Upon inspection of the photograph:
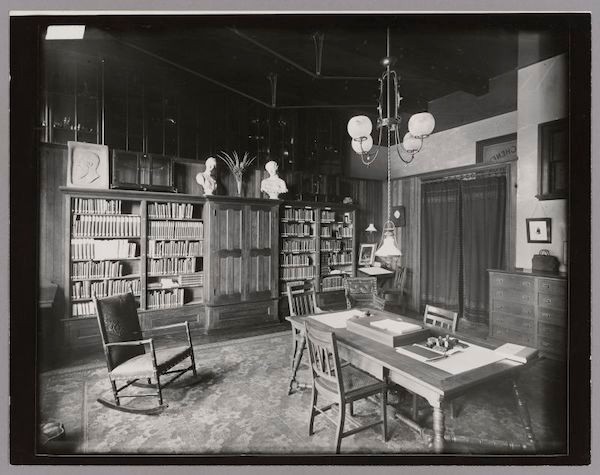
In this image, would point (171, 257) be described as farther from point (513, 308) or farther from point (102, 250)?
point (513, 308)

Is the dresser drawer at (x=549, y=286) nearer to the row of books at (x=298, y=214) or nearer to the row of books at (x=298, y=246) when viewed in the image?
the row of books at (x=298, y=246)

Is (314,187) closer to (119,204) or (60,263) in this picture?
(119,204)

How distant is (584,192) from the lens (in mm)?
2215

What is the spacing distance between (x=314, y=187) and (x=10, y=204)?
185 inches

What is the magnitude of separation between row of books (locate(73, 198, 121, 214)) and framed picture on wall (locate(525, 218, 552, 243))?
536 cm

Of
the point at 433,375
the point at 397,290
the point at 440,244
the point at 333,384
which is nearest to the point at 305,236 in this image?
the point at 397,290

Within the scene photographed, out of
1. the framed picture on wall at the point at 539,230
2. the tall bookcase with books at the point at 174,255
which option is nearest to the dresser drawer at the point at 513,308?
the framed picture on wall at the point at 539,230

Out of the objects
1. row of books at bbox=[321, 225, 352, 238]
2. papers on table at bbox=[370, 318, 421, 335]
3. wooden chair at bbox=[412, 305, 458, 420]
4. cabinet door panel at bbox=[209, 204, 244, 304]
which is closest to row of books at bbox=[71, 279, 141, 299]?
cabinet door panel at bbox=[209, 204, 244, 304]

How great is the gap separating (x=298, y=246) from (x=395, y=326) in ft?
11.6

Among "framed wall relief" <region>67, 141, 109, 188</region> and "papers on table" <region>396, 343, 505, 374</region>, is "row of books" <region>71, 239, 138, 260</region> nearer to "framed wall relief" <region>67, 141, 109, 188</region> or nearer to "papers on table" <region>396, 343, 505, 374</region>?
"framed wall relief" <region>67, 141, 109, 188</region>

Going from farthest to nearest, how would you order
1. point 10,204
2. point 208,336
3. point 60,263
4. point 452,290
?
point 452,290
point 208,336
point 60,263
point 10,204

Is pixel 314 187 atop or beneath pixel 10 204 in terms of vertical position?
atop

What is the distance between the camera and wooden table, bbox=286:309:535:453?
176cm

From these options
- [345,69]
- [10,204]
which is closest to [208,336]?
[10,204]
